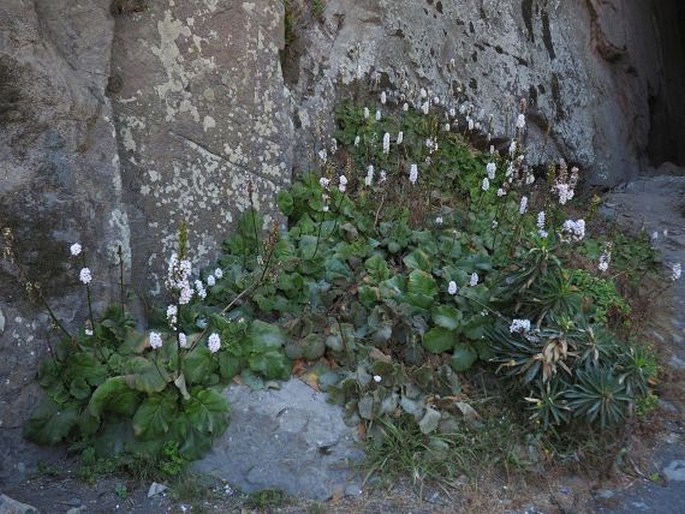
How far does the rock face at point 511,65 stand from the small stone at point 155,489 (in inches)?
124

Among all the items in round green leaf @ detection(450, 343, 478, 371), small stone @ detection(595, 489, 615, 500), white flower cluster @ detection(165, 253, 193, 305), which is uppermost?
white flower cluster @ detection(165, 253, 193, 305)

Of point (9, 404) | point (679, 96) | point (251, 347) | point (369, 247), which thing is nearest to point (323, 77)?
point (369, 247)

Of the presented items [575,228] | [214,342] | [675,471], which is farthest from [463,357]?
[214,342]

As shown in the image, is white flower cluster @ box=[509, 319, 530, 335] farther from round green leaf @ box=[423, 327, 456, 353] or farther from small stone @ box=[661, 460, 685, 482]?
small stone @ box=[661, 460, 685, 482]

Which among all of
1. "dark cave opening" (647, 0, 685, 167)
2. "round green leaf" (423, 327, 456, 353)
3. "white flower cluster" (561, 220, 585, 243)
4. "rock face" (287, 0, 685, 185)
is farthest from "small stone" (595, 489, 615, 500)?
"dark cave opening" (647, 0, 685, 167)

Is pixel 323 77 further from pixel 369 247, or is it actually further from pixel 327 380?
pixel 327 380

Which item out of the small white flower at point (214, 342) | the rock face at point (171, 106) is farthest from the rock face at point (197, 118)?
the small white flower at point (214, 342)

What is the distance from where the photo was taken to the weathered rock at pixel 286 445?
3902 millimetres

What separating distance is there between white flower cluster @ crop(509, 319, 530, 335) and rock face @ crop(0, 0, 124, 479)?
88.9 inches

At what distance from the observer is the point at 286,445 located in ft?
13.3

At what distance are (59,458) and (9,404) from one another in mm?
369

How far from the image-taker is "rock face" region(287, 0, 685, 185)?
6.95 meters

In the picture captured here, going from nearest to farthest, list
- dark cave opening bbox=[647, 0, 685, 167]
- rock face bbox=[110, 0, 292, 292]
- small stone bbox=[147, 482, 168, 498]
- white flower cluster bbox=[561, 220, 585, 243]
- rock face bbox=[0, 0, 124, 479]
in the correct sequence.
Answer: small stone bbox=[147, 482, 168, 498], rock face bbox=[0, 0, 124, 479], white flower cluster bbox=[561, 220, 585, 243], rock face bbox=[110, 0, 292, 292], dark cave opening bbox=[647, 0, 685, 167]

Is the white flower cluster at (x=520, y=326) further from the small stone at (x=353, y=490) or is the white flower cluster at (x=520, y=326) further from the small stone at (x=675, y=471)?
the small stone at (x=353, y=490)
